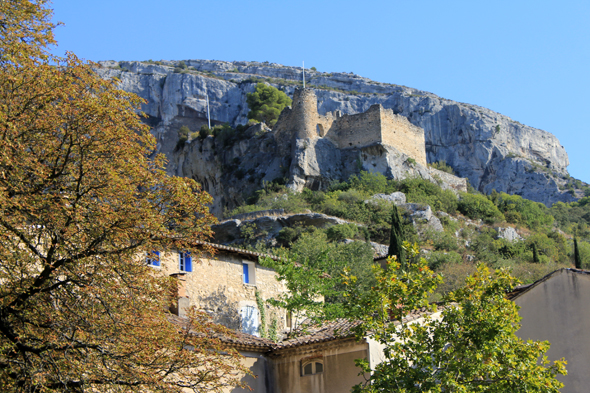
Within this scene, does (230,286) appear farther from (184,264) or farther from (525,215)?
(525,215)

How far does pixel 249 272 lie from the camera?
26156mm

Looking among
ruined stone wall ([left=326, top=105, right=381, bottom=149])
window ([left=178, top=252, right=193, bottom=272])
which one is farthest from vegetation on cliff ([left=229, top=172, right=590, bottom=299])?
window ([left=178, top=252, right=193, bottom=272])

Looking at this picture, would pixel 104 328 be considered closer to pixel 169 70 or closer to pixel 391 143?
pixel 391 143

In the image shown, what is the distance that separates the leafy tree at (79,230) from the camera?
37.4 ft

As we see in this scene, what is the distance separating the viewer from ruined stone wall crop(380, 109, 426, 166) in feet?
210

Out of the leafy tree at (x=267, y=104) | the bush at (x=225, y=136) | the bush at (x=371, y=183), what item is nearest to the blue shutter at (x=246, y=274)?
the bush at (x=371, y=183)

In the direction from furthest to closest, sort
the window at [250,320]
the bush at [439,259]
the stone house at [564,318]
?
the bush at [439,259]
the window at [250,320]
the stone house at [564,318]

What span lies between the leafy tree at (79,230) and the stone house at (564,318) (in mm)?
9135

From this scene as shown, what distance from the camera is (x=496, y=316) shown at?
1419 centimetres

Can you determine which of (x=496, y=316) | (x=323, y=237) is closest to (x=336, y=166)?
(x=323, y=237)

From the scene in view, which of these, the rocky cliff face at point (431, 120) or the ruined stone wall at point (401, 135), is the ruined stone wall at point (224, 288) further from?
the rocky cliff face at point (431, 120)

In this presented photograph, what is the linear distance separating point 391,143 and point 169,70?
67.4 metres

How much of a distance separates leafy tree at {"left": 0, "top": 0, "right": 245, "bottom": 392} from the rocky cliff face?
Result: 78.1m

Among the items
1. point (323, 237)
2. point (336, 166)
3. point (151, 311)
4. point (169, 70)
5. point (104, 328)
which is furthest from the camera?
point (169, 70)
